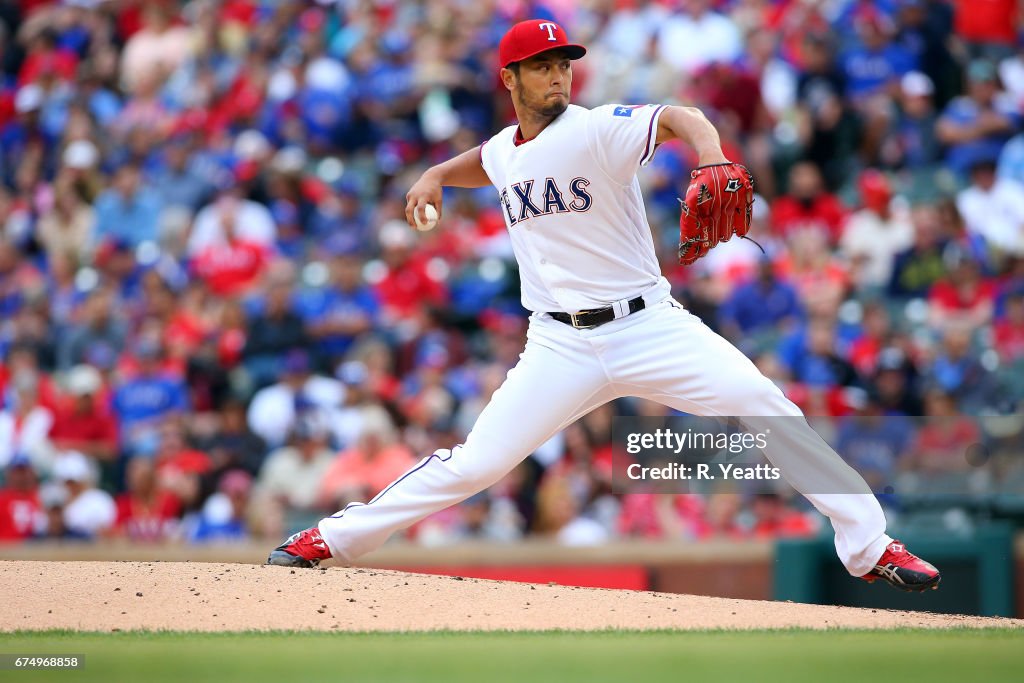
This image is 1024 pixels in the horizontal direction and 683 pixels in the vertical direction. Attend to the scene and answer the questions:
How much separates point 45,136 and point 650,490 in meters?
8.47

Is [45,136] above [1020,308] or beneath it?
above

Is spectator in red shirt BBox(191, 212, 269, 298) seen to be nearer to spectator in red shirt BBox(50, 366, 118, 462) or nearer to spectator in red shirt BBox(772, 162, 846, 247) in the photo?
spectator in red shirt BBox(50, 366, 118, 462)

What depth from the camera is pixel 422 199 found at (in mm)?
5578

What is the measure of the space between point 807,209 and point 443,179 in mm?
5652

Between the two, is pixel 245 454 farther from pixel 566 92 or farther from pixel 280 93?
pixel 566 92

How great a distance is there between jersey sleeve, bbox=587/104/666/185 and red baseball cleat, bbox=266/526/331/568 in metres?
1.90

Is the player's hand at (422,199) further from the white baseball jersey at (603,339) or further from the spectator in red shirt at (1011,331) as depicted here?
the spectator in red shirt at (1011,331)

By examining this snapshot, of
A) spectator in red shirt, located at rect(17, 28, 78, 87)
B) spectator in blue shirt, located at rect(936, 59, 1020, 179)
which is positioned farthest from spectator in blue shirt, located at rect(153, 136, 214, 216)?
spectator in blue shirt, located at rect(936, 59, 1020, 179)

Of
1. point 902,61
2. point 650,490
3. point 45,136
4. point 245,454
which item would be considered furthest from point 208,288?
point 902,61

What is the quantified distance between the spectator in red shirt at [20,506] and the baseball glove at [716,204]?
→ 661 centimetres

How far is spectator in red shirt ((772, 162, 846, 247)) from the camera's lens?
419 inches

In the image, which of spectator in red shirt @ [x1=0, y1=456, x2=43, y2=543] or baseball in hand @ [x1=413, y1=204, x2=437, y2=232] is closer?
baseball in hand @ [x1=413, y1=204, x2=437, y2=232]

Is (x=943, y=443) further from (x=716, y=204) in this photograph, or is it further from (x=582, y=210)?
(x=716, y=204)

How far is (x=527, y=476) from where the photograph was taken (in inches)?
364
